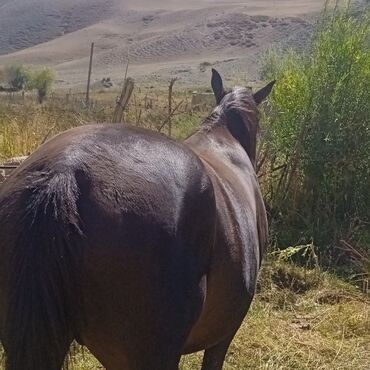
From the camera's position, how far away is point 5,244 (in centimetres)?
205

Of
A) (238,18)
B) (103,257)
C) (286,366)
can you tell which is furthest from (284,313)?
(238,18)

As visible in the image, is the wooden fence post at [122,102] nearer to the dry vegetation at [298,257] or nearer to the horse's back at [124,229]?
the dry vegetation at [298,257]

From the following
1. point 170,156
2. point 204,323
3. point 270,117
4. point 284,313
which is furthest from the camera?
point 270,117

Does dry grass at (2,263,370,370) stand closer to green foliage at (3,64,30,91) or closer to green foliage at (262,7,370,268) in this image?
green foliage at (262,7,370,268)

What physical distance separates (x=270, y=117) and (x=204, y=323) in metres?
5.52

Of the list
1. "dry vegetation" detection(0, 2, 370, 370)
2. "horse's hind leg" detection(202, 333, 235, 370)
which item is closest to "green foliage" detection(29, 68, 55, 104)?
"dry vegetation" detection(0, 2, 370, 370)

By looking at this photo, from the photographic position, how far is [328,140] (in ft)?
23.9

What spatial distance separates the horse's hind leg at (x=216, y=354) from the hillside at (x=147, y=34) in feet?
136

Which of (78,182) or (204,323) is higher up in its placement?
(78,182)

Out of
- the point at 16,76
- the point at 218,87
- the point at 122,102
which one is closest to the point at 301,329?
the point at 218,87

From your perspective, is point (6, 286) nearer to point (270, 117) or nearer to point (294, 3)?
point (270, 117)

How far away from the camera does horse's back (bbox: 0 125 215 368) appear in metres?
2.00

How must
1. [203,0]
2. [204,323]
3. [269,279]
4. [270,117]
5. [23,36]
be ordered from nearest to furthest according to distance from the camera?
→ [204,323] → [269,279] → [270,117] → [23,36] → [203,0]

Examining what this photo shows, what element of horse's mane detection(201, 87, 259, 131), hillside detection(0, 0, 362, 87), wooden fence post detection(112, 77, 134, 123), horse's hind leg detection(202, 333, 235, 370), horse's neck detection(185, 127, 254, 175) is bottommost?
hillside detection(0, 0, 362, 87)
